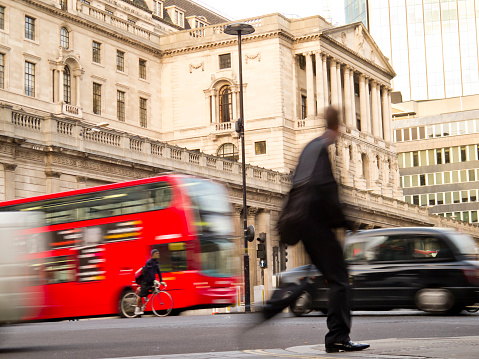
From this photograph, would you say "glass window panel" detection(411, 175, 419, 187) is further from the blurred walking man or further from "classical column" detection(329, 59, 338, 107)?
the blurred walking man

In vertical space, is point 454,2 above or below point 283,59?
above

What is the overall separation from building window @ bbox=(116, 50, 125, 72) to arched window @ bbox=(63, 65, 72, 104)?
5.70m

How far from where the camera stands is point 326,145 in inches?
309

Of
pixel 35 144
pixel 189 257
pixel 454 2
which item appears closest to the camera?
pixel 189 257

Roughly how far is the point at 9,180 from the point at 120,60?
32.5m

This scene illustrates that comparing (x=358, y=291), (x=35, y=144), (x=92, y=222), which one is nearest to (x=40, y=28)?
(x=35, y=144)

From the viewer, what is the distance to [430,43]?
134 metres

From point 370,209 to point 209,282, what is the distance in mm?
43371

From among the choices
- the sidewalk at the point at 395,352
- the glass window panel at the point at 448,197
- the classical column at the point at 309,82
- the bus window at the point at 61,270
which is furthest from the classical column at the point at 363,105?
the sidewalk at the point at 395,352

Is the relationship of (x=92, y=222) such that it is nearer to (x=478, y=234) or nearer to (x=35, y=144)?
(x=35, y=144)

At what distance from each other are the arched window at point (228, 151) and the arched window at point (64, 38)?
1424cm

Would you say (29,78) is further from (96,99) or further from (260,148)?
(260,148)

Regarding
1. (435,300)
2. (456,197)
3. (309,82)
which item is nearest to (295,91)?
(309,82)

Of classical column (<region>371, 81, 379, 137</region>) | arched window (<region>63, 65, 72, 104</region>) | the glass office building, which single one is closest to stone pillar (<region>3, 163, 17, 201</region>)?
arched window (<region>63, 65, 72, 104</region>)
